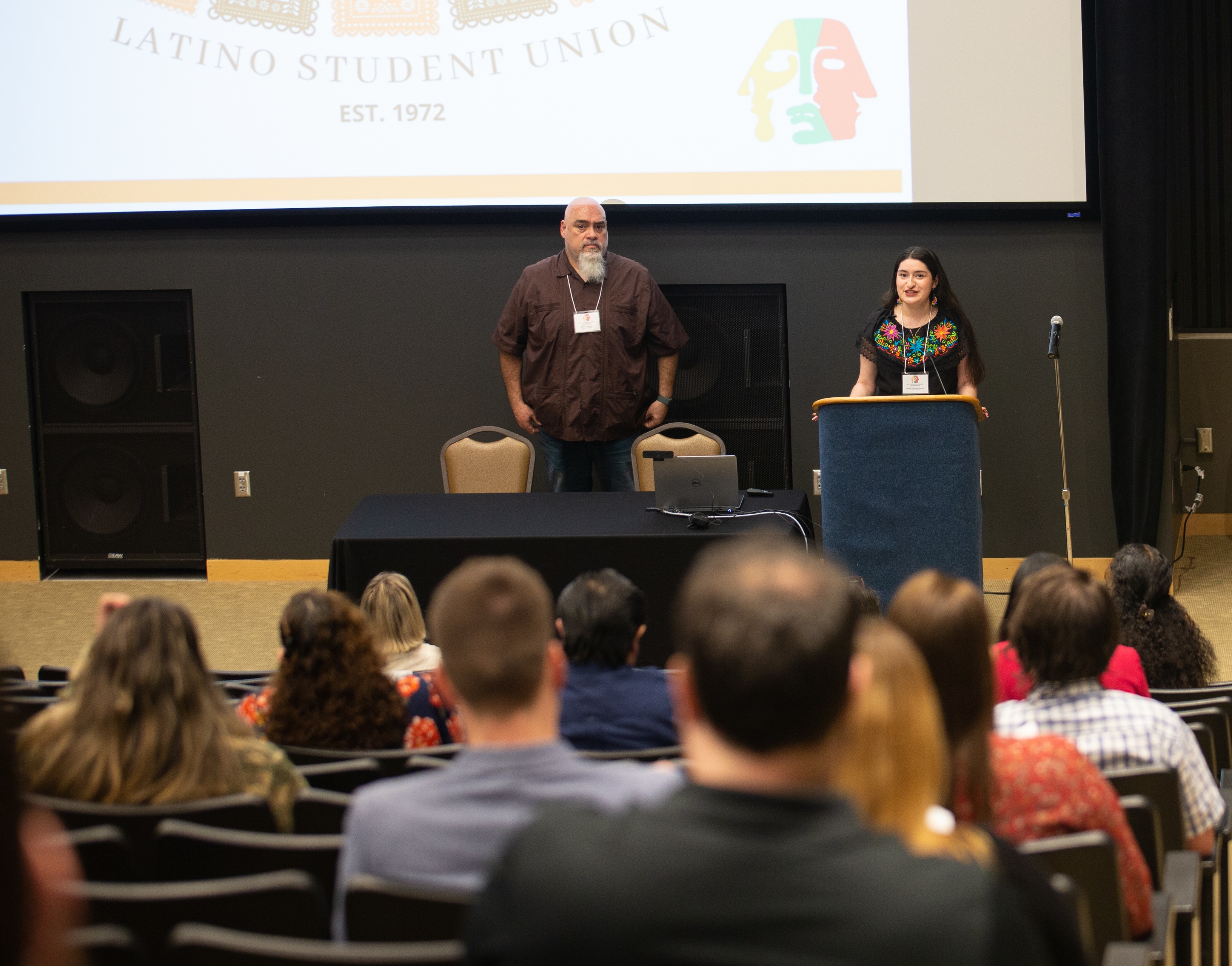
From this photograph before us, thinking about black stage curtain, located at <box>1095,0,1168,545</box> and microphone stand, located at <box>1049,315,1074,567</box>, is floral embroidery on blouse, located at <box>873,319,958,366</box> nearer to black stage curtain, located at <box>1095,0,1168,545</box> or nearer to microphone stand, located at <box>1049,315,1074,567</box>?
microphone stand, located at <box>1049,315,1074,567</box>

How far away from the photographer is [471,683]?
143cm

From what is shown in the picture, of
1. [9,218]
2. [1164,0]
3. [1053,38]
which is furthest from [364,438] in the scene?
[1164,0]

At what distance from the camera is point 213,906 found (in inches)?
53.9

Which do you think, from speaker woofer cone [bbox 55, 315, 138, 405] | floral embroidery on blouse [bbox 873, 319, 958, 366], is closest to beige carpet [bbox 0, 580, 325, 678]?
speaker woofer cone [bbox 55, 315, 138, 405]

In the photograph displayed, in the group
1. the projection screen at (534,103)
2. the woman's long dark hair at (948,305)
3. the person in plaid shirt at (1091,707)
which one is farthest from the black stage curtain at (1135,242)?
the person in plaid shirt at (1091,707)

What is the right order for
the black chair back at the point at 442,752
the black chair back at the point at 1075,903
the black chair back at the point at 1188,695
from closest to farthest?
the black chair back at the point at 1075,903 < the black chair back at the point at 442,752 < the black chair back at the point at 1188,695

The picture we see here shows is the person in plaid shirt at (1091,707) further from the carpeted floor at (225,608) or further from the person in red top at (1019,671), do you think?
the carpeted floor at (225,608)

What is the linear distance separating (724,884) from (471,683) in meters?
0.59

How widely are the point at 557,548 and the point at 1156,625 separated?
1.80 m

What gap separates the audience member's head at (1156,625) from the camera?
2791 millimetres

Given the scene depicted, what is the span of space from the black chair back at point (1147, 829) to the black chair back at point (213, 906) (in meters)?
1.11

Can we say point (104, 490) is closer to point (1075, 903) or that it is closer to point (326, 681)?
point (326, 681)

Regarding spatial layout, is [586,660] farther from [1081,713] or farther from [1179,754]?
[1179,754]

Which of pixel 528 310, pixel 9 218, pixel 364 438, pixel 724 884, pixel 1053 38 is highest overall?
pixel 1053 38
